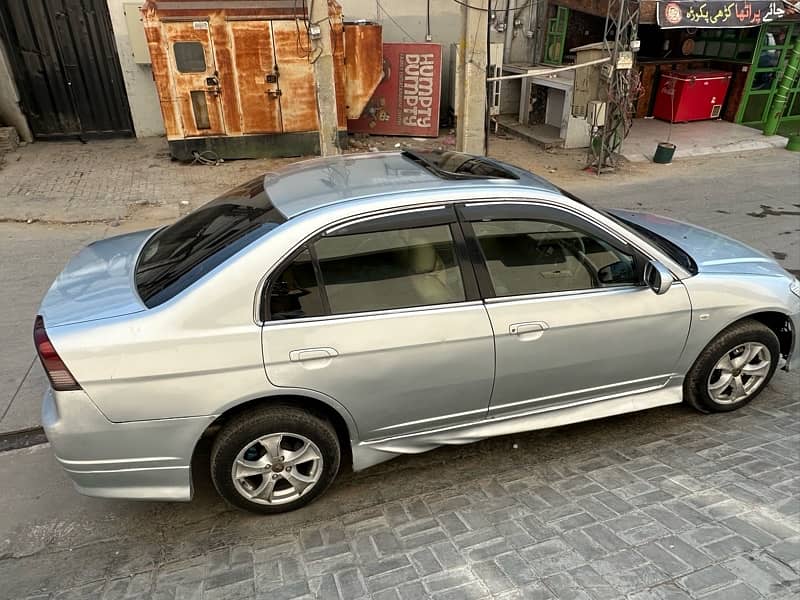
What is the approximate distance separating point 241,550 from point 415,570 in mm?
864

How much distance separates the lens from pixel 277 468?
2.78 metres

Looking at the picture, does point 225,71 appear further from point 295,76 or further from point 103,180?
point 103,180

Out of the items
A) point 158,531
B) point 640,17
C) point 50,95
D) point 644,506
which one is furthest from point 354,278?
point 50,95

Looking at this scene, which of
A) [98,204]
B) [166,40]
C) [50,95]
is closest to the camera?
[98,204]

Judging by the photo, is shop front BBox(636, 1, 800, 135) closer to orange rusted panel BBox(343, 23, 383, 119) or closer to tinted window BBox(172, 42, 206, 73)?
orange rusted panel BBox(343, 23, 383, 119)

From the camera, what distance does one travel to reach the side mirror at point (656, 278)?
10.1 ft

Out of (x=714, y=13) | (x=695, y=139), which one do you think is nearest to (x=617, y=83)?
(x=714, y=13)

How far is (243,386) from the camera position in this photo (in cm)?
256

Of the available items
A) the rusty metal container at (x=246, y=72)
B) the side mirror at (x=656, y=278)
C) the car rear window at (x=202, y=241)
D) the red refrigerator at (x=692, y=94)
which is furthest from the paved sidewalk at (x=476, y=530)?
the red refrigerator at (x=692, y=94)

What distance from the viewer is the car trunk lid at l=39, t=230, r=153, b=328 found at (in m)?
2.57

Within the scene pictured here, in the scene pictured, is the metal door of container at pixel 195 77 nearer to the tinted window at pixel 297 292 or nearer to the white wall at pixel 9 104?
the white wall at pixel 9 104

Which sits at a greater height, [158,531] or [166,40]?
[166,40]

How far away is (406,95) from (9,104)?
7.52 meters

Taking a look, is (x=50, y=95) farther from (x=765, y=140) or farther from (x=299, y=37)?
(x=765, y=140)
